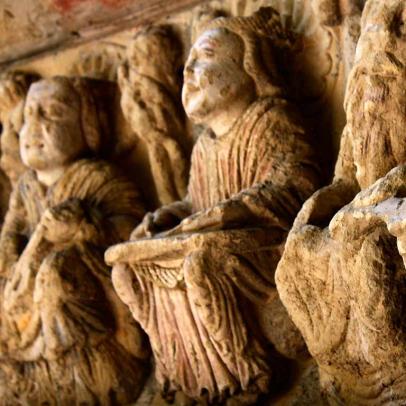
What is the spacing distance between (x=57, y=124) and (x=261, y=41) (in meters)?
0.94

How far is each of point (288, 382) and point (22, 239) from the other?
1356mm

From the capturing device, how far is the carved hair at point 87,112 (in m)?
3.03

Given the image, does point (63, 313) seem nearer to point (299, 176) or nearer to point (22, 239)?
point (22, 239)

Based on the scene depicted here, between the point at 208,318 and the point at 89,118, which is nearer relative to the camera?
the point at 208,318

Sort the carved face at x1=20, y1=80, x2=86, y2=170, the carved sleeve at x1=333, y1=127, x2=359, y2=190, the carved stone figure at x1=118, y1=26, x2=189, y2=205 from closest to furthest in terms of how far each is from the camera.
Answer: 1. the carved sleeve at x1=333, y1=127, x2=359, y2=190
2. the carved stone figure at x1=118, y1=26, x2=189, y2=205
3. the carved face at x1=20, y1=80, x2=86, y2=170

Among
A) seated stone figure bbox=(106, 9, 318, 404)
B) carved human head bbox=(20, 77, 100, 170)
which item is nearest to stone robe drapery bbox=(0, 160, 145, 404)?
carved human head bbox=(20, 77, 100, 170)

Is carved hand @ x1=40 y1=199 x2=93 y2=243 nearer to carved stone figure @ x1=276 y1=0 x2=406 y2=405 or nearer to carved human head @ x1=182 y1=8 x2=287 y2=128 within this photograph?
carved human head @ x1=182 y1=8 x2=287 y2=128

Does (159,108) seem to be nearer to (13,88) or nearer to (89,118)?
(89,118)

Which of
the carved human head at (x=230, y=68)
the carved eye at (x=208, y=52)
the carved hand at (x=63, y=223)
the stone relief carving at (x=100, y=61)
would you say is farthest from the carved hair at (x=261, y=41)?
the carved hand at (x=63, y=223)

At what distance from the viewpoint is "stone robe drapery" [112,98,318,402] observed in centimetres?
206

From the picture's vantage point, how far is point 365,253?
5.05ft

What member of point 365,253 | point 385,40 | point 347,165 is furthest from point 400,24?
point 365,253

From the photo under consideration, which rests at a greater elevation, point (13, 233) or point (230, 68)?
point (230, 68)

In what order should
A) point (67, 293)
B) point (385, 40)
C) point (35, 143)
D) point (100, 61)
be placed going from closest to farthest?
point (385, 40)
point (67, 293)
point (35, 143)
point (100, 61)
